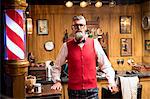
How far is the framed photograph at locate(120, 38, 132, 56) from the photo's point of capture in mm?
7559

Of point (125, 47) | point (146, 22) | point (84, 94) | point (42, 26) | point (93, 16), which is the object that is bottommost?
point (84, 94)

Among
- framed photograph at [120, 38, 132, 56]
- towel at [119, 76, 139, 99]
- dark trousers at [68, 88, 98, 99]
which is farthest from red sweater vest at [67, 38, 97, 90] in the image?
framed photograph at [120, 38, 132, 56]

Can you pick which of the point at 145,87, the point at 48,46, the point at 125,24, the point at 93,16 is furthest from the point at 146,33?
the point at 48,46

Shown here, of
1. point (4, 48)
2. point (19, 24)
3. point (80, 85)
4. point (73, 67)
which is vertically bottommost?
point (80, 85)

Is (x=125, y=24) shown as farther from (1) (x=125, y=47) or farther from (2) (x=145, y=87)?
(2) (x=145, y=87)

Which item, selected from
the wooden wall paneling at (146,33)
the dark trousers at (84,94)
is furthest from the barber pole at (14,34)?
the wooden wall paneling at (146,33)

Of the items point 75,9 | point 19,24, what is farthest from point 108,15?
point 19,24

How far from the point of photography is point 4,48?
2416 millimetres

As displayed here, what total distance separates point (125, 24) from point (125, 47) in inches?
23.6

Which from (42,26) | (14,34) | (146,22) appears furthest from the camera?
(146,22)

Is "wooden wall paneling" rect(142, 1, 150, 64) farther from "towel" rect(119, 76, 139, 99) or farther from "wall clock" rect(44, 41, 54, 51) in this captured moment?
"towel" rect(119, 76, 139, 99)

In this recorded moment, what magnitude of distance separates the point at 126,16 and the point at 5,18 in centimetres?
557

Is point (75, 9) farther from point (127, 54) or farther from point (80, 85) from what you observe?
point (80, 85)

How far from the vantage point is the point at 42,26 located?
7.11m
